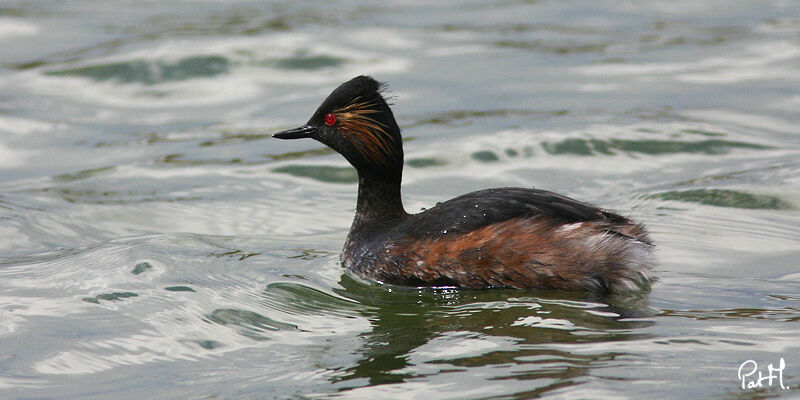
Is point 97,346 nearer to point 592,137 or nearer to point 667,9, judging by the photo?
point 592,137

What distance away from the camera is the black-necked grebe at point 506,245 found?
19.2 feet

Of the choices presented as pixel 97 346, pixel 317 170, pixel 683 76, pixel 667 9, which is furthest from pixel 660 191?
pixel 667 9

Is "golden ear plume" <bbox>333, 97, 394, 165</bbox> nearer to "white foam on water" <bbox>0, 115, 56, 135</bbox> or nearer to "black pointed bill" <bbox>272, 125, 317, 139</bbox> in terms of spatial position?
"black pointed bill" <bbox>272, 125, 317, 139</bbox>

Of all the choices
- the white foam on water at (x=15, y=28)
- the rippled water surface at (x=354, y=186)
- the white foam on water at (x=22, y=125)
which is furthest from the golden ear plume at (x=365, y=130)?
the white foam on water at (x=15, y=28)

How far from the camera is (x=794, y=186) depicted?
803 centimetres

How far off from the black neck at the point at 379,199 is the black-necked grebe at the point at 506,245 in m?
0.27

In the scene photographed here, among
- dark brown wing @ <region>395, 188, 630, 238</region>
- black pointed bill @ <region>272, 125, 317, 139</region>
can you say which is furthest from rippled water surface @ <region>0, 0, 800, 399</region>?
black pointed bill @ <region>272, 125, 317, 139</region>

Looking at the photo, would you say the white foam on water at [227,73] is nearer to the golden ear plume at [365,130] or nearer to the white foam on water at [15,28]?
the white foam on water at [15,28]

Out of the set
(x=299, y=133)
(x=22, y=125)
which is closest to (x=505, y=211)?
(x=299, y=133)

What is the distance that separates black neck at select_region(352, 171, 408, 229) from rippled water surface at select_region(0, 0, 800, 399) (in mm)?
409

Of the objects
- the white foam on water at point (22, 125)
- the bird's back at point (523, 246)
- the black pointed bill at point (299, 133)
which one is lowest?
the bird's back at point (523, 246)

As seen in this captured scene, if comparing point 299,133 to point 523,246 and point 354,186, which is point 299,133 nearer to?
point 523,246

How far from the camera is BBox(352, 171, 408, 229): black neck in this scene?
6930 millimetres

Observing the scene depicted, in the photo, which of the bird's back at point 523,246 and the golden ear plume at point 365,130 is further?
the golden ear plume at point 365,130
